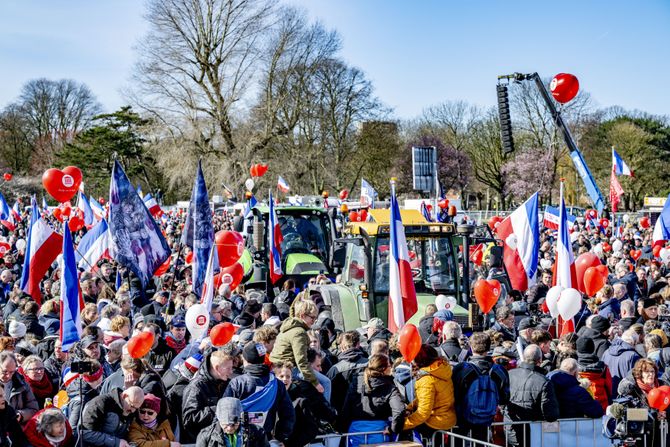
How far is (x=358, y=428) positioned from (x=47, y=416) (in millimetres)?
2397

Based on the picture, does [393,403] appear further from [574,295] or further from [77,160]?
[77,160]

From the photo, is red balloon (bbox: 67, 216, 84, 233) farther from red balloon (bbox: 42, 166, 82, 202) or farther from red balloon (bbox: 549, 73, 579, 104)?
red balloon (bbox: 549, 73, 579, 104)

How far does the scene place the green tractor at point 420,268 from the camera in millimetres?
10828

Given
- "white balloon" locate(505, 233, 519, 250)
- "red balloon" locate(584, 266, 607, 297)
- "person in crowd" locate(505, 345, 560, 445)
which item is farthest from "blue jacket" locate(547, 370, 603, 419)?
"white balloon" locate(505, 233, 519, 250)

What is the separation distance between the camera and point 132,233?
9688 millimetres

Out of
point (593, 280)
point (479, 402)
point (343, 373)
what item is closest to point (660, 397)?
point (479, 402)

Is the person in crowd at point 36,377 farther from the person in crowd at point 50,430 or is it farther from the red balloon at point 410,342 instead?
the red balloon at point 410,342

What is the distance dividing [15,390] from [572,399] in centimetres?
444

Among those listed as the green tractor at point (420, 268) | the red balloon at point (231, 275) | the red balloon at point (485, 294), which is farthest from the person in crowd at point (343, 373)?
the red balloon at point (231, 275)

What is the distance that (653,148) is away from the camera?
53.9 m

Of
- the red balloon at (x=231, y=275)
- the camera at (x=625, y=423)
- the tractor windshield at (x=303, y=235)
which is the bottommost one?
the camera at (x=625, y=423)

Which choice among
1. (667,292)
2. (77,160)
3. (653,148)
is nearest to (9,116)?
(77,160)

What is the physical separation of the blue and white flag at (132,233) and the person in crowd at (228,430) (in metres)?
4.55

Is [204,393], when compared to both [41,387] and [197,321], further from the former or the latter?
[197,321]
